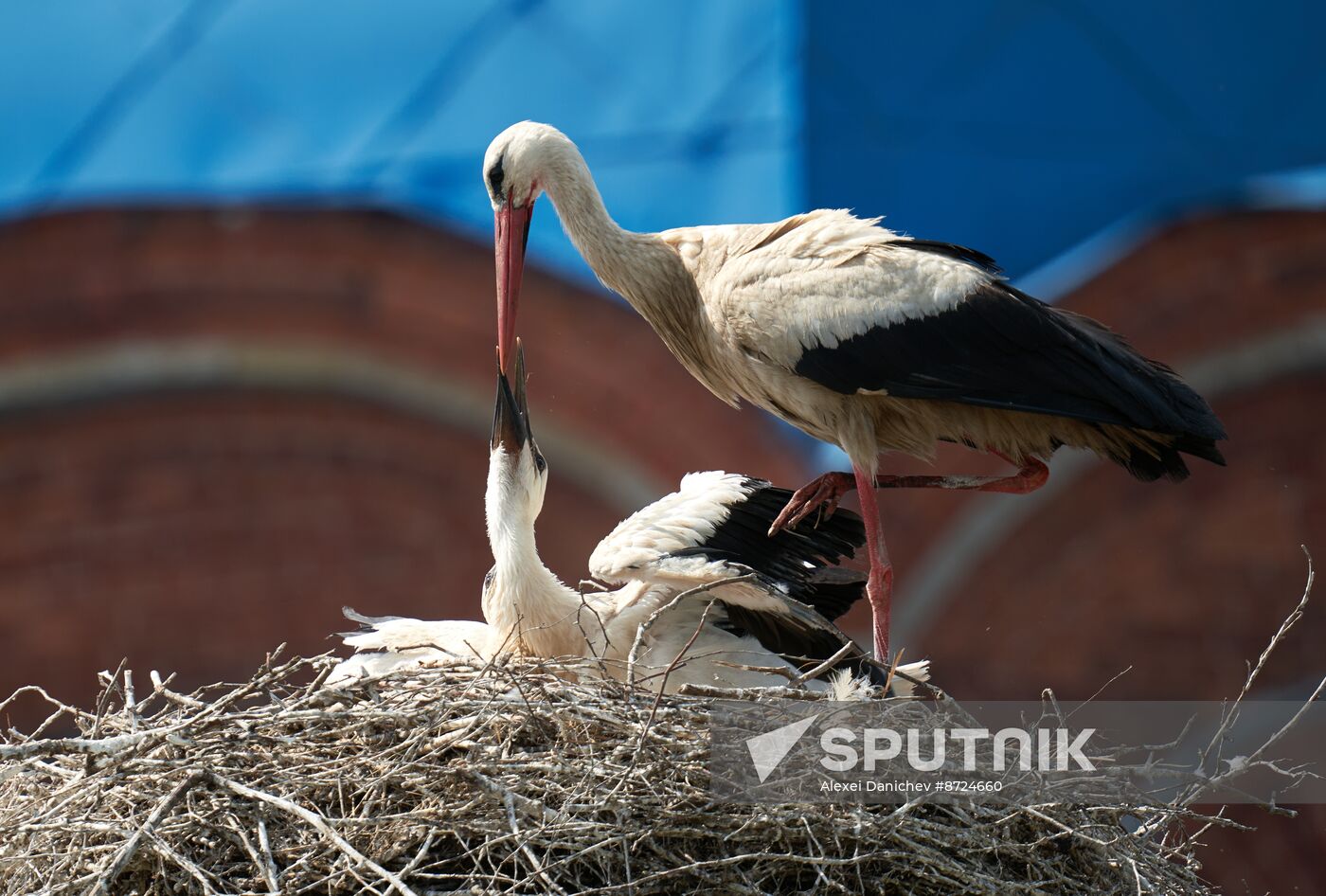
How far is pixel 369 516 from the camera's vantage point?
18.8 feet

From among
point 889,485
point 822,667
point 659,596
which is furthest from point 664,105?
point 822,667

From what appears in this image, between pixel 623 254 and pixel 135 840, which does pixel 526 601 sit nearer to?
pixel 623 254

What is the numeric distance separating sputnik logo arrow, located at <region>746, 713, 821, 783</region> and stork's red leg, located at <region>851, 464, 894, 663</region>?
0.81 meters

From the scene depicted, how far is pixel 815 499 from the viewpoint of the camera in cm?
394

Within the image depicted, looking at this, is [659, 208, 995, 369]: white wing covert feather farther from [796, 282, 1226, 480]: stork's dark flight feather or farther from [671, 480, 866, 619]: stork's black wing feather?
[671, 480, 866, 619]: stork's black wing feather

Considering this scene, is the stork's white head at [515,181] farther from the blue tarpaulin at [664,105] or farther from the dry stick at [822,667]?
the blue tarpaulin at [664,105]

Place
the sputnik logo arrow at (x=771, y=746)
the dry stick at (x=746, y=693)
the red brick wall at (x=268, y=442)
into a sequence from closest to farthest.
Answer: the sputnik logo arrow at (x=771, y=746) → the dry stick at (x=746, y=693) → the red brick wall at (x=268, y=442)

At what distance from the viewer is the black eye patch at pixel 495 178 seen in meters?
4.09

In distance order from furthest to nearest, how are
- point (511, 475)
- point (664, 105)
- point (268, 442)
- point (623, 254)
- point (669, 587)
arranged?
point (268, 442) → point (664, 105) → point (623, 254) → point (511, 475) → point (669, 587)

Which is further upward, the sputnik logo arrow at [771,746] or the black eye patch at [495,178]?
the black eye patch at [495,178]

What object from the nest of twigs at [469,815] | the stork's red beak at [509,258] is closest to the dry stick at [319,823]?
the nest of twigs at [469,815]

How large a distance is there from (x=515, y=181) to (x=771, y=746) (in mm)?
1554

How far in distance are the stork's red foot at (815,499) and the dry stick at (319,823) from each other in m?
1.29

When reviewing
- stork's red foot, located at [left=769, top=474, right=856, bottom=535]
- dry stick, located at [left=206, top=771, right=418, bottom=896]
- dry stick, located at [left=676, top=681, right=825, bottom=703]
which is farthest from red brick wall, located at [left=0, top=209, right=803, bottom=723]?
dry stick, located at [left=206, top=771, right=418, bottom=896]
